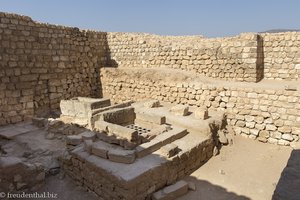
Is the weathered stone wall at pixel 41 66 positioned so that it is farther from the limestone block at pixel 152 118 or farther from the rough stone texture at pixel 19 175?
the limestone block at pixel 152 118

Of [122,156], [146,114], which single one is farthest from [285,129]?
[122,156]

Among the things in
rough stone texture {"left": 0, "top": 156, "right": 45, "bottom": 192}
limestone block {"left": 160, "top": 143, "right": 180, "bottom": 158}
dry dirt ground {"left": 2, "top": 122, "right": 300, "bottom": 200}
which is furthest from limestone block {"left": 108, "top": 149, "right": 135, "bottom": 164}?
rough stone texture {"left": 0, "top": 156, "right": 45, "bottom": 192}

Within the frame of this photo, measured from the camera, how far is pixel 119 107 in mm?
9914

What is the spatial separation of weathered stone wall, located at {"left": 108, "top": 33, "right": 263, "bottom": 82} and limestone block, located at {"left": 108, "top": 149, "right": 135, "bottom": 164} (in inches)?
254

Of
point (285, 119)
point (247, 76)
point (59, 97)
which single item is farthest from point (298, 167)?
point (59, 97)

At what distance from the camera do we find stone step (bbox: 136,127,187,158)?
659cm

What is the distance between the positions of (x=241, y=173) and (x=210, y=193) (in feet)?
4.36

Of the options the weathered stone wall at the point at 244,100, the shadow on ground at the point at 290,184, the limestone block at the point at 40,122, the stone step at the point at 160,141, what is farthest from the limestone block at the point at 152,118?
the shadow on ground at the point at 290,184

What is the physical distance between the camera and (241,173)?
7.26 meters

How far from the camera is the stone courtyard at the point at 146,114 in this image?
6355mm

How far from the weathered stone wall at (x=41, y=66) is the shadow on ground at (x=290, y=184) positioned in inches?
401

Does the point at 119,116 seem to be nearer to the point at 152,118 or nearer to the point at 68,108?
the point at 152,118

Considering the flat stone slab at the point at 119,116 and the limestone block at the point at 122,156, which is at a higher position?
the flat stone slab at the point at 119,116

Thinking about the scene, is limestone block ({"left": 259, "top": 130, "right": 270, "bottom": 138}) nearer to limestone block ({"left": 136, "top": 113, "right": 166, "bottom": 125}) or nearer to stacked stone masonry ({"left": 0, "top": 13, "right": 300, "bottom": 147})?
stacked stone masonry ({"left": 0, "top": 13, "right": 300, "bottom": 147})
